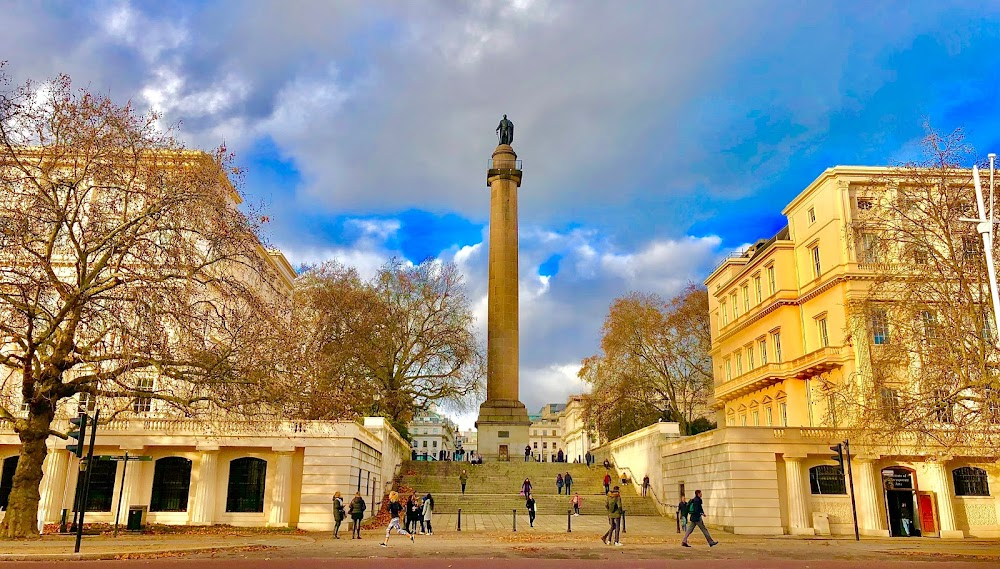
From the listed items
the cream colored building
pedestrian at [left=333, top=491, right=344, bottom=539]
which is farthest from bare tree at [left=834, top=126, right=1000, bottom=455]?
pedestrian at [left=333, top=491, right=344, bottom=539]

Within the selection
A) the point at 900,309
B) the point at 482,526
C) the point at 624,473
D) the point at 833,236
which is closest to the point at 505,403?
the point at 624,473

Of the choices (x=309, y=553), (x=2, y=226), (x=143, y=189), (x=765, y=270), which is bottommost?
(x=309, y=553)

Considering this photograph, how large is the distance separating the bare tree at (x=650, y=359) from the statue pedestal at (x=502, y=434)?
1524cm

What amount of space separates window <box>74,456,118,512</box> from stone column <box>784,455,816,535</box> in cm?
2609

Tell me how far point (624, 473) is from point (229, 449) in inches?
882

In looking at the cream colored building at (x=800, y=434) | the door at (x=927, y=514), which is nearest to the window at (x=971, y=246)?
the cream colored building at (x=800, y=434)

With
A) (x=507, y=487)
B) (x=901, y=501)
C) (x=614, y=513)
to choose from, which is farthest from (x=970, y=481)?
(x=507, y=487)

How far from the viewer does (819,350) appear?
3978cm

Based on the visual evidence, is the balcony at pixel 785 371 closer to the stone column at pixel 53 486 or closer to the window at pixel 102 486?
the window at pixel 102 486

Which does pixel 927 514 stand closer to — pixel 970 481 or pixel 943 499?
pixel 943 499

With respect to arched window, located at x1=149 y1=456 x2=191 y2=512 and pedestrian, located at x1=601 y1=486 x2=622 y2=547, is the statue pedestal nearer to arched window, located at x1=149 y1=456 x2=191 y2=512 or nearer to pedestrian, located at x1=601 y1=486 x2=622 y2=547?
arched window, located at x1=149 y1=456 x2=191 y2=512

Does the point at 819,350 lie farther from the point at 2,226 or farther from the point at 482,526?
the point at 2,226

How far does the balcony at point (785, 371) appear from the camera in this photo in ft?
128

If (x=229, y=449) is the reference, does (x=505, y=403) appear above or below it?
above
